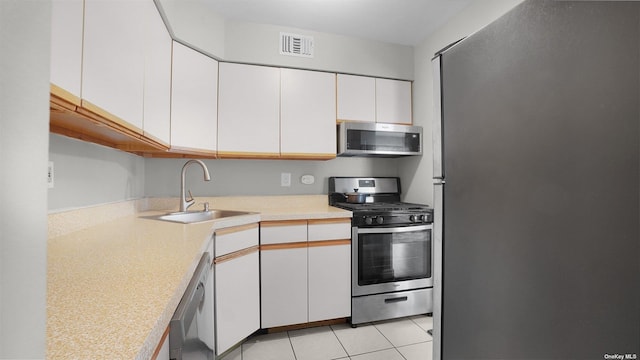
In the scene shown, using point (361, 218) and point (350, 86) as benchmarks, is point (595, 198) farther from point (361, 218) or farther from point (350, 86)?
point (350, 86)

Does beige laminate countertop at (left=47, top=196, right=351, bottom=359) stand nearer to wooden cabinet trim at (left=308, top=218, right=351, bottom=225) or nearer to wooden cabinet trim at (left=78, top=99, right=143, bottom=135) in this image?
wooden cabinet trim at (left=78, top=99, right=143, bottom=135)

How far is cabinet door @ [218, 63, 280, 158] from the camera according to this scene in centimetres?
221

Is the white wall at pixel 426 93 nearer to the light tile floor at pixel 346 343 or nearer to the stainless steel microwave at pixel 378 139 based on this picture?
the stainless steel microwave at pixel 378 139

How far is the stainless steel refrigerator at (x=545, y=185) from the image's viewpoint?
1.63 ft

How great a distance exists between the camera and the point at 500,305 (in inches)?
28.7

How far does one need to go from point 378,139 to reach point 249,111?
1.12 meters

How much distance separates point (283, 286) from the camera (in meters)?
2.00

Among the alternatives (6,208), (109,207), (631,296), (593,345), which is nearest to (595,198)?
(631,296)

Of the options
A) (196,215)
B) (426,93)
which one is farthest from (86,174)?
(426,93)

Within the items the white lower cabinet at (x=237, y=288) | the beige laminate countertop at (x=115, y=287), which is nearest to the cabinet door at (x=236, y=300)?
the white lower cabinet at (x=237, y=288)

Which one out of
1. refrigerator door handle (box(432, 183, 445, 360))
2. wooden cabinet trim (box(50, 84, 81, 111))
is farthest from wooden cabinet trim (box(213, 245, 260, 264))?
refrigerator door handle (box(432, 183, 445, 360))

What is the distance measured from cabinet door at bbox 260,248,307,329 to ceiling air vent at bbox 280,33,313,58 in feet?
5.16

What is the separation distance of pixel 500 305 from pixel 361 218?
1396 millimetres

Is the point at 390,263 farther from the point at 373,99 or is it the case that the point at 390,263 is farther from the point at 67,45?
the point at 67,45
